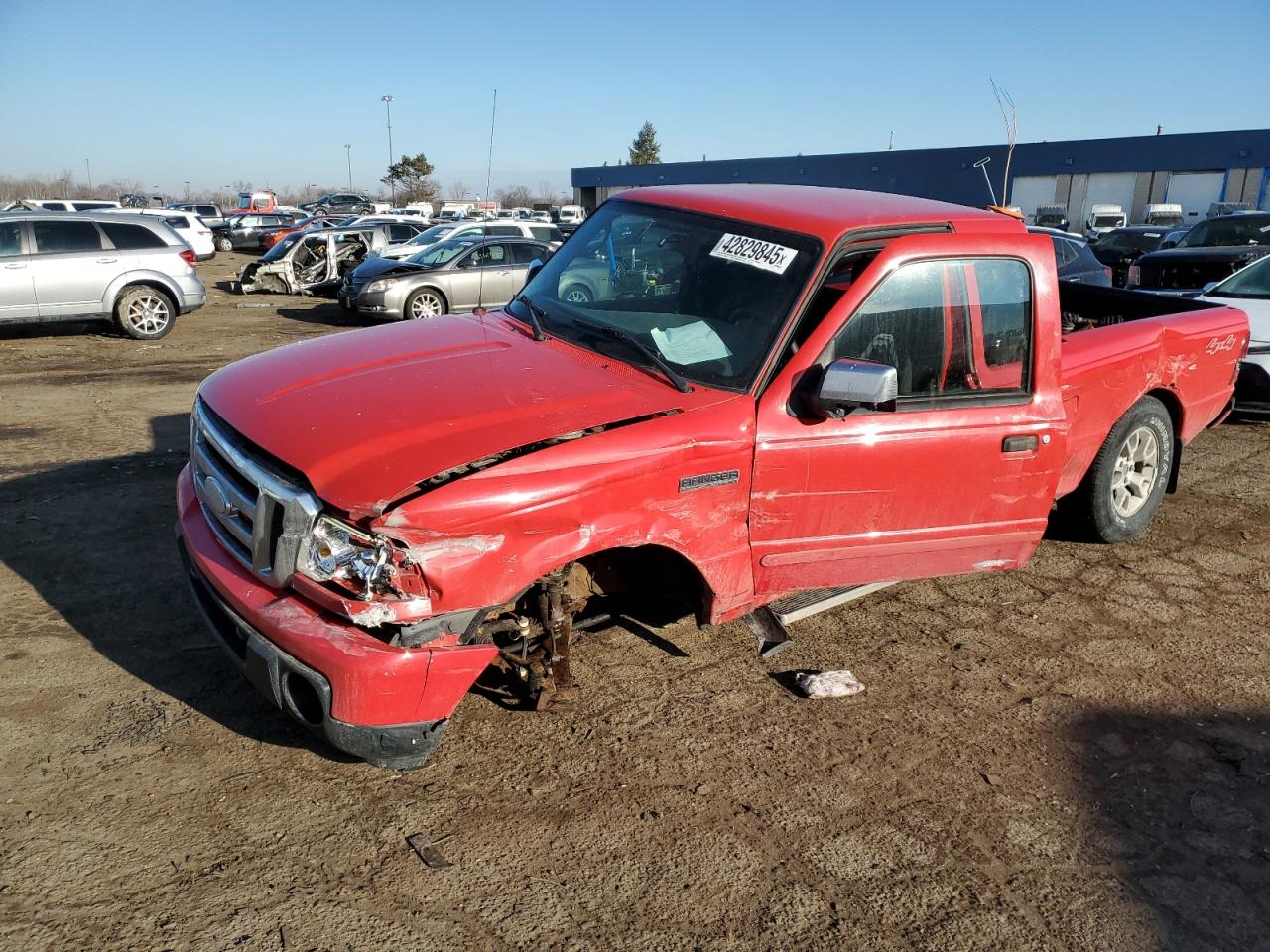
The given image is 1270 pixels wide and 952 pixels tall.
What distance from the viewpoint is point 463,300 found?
15.4 m

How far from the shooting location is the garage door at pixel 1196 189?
4625 centimetres

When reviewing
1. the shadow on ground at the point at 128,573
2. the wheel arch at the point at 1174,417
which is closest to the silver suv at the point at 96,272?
the shadow on ground at the point at 128,573

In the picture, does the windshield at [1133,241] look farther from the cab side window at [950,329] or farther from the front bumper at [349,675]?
the front bumper at [349,675]

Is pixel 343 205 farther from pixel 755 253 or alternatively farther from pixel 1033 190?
pixel 755 253

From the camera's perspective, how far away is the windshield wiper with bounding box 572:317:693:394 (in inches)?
134

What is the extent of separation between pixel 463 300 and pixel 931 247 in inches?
487

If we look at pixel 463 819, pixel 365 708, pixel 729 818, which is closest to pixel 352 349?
pixel 365 708

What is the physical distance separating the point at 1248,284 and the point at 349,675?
9130 millimetres

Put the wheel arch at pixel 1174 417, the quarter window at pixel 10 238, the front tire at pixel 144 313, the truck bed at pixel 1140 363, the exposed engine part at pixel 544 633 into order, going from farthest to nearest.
→ the front tire at pixel 144 313
the quarter window at pixel 10 238
the wheel arch at pixel 1174 417
the truck bed at pixel 1140 363
the exposed engine part at pixel 544 633

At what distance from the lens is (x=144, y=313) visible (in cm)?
1304

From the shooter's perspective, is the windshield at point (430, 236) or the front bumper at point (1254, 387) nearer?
the front bumper at point (1254, 387)

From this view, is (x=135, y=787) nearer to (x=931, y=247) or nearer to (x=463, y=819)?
(x=463, y=819)

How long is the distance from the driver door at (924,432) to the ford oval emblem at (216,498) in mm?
1828

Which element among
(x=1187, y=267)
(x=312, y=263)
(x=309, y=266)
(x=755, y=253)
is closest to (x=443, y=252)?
(x=309, y=266)
